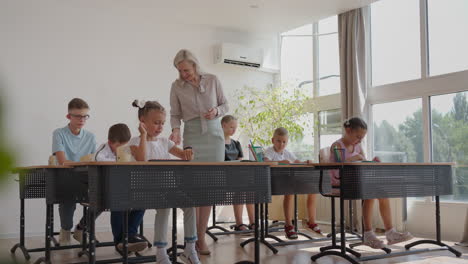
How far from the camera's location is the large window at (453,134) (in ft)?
15.4

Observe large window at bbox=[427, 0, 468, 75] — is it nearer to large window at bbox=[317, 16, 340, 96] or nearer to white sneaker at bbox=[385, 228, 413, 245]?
large window at bbox=[317, 16, 340, 96]

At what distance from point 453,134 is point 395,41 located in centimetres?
137

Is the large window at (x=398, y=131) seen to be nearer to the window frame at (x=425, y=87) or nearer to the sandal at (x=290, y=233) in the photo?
the window frame at (x=425, y=87)

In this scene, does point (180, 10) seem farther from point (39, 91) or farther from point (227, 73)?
point (39, 91)

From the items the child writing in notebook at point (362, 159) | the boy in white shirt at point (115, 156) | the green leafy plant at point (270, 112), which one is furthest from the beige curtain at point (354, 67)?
the boy in white shirt at point (115, 156)

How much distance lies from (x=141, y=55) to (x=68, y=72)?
99 centimetres

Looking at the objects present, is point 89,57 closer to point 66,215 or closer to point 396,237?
point 66,215

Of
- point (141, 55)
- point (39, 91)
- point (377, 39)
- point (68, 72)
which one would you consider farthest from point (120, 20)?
point (377, 39)

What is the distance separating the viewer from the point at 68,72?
220 inches

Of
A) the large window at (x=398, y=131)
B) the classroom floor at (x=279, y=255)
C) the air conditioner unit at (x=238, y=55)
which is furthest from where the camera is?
the air conditioner unit at (x=238, y=55)

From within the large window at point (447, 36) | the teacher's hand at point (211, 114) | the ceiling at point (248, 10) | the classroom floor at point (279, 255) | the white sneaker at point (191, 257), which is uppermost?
the ceiling at point (248, 10)

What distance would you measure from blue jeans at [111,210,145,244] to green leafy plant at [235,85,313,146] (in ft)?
9.93

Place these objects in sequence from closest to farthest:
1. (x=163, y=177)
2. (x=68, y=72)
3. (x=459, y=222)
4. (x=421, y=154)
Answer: (x=163, y=177) < (x=459, y=222) < (x=421, y=154) < (x=68, y=72)

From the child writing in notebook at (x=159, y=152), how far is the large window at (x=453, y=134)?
314 centimetres
